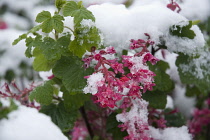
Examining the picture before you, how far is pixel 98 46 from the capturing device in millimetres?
954

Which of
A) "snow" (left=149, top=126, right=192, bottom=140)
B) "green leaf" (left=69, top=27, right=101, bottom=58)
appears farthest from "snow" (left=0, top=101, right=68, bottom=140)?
"snow" (left=149, top=126, right=192, bottom=140)

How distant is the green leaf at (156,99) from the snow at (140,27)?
0.21m

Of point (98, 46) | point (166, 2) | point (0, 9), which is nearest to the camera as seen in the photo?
point (98, 46)

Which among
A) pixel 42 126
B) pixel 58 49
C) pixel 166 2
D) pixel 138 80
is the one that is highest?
pixel 166 2

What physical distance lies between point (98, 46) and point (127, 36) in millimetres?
183

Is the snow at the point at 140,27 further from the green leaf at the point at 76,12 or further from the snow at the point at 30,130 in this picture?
the snow at the point at 30,130

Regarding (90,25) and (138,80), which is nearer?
(138,80)

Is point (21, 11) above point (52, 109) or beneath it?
above

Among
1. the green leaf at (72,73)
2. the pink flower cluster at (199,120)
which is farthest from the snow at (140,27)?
the pink flower cluster at (199,120)

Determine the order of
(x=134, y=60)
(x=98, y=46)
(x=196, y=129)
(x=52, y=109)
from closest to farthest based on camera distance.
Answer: (x=134, y=60)
(x=98, y=46)
(x=52, y=109)
(x=196, y=129)

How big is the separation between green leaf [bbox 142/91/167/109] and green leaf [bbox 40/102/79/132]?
34 cm

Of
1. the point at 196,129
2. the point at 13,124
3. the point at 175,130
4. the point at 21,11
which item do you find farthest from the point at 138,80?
the point at 21,11

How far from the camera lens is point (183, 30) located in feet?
3.52

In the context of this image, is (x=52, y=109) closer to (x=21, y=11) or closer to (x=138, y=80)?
(x=138, y=80)
